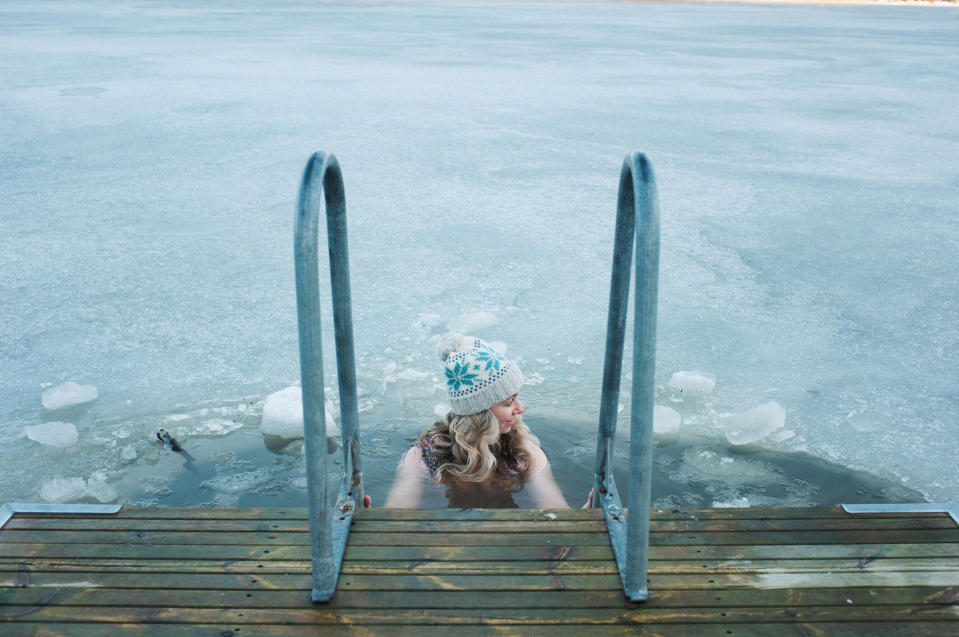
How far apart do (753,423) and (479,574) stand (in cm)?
183

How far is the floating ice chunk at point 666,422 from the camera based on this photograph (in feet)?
11.1

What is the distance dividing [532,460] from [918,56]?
12096mm

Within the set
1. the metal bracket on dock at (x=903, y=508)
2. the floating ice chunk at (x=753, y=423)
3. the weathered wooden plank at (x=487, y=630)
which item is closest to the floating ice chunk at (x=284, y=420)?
the floating ice chunk at (x=753, y=423)

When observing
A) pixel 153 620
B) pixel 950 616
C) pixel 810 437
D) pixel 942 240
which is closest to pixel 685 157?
pixel 942 240

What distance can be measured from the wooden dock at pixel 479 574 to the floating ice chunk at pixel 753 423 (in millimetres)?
1194

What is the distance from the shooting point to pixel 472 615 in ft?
5.69

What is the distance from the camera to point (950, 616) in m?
1.75

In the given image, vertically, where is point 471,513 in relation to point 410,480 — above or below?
above

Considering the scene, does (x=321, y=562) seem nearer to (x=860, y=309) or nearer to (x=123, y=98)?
(x=860, y=309)

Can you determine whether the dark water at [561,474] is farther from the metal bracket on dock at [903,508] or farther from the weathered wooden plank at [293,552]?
the weathered wooden plank at [293,552]

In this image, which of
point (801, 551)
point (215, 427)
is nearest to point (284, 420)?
point (215, 427)

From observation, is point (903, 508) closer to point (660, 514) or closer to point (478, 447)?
point (660, 514)

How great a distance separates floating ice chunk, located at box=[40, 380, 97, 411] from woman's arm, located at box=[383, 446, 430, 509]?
4.56 feet

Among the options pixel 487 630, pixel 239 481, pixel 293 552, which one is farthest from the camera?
pixel 239 481
